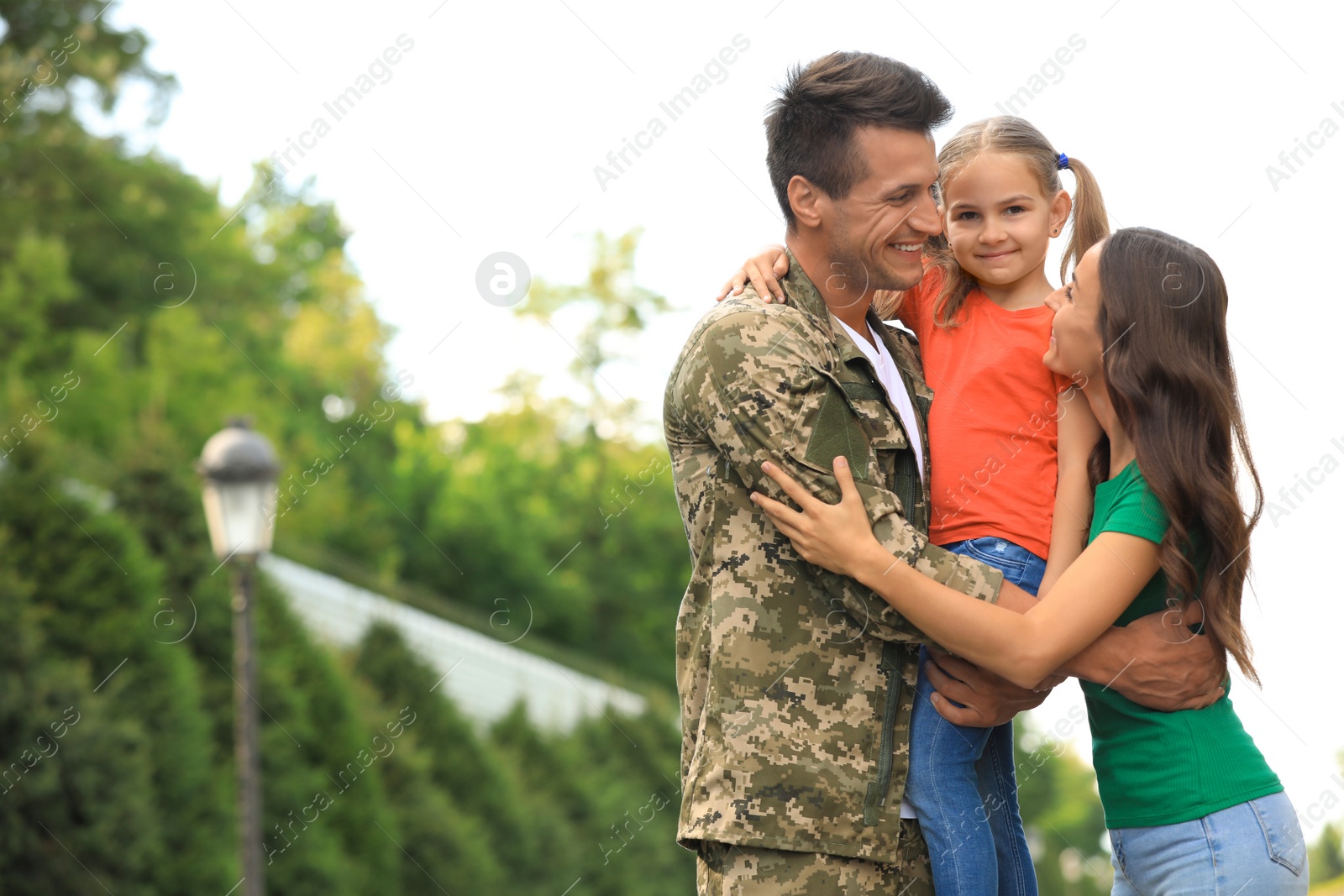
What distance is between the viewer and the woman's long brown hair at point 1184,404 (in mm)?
2916

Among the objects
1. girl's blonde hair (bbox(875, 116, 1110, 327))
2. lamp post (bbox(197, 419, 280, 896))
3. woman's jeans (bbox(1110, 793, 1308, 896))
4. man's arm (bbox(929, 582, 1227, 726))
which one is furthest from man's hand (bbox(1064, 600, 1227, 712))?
lamp post (bbox(197, 419, 280, 896))

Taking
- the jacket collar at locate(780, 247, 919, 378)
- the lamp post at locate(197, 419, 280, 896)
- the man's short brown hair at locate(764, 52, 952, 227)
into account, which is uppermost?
the lamp post at locate(197, 419, 280, 896)

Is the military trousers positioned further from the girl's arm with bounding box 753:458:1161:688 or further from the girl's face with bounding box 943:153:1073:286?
the girl's face with bounding box 943:153:1073:286

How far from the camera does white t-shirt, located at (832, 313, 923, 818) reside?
318cm

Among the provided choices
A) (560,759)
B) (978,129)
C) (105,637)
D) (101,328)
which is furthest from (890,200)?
(101,328)

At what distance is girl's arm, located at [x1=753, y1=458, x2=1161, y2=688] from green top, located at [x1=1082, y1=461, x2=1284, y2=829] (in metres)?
0.10

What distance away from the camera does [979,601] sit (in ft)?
9.31

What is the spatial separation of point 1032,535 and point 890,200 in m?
0.87

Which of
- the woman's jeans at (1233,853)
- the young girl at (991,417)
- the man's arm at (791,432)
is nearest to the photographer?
the woman's jeans at (1233,853)

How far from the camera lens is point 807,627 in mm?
3008

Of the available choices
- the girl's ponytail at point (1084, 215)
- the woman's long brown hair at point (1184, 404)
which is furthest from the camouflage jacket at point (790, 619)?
the girl's ponytail at point (1084, 215)

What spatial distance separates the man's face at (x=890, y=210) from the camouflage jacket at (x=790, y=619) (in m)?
0.33

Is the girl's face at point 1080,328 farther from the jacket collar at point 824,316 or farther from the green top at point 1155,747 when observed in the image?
the jacket collar at point 824,316

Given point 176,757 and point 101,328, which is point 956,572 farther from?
point 101,328
